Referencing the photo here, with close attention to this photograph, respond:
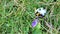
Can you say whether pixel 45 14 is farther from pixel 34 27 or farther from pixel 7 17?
pixel 7 17

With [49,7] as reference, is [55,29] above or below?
below

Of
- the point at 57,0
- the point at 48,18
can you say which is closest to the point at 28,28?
the point at 48,18

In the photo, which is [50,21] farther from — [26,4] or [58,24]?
[26,4]

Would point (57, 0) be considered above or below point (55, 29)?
above

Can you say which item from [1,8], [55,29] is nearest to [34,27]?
[55,29]

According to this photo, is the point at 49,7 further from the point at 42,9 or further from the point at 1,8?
the point at 1,8
